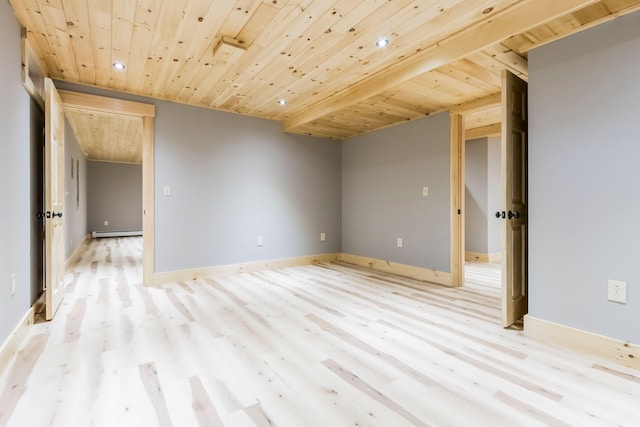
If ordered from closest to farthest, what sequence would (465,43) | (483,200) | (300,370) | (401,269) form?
(300,370), (465,43), (401,269), (483,200)

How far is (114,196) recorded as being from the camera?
31.2 feet

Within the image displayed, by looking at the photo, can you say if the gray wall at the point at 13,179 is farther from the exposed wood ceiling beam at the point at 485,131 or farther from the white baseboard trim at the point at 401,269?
the exposed wood ceiling beam at the point at 485,131

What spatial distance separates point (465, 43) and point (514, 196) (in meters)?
1.19

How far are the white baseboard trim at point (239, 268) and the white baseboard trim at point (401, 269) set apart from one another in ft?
1.34

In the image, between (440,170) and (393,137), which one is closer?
(440,170)

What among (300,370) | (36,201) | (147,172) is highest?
(147,172)

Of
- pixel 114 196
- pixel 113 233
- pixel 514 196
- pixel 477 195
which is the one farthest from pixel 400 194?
pixel 114 196

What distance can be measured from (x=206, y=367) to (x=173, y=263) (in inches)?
91.7

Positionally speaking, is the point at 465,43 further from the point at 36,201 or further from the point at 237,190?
the point at 36,201

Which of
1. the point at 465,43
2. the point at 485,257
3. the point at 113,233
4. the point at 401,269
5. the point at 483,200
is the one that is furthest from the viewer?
the point at 113,233

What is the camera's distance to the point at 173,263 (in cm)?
380

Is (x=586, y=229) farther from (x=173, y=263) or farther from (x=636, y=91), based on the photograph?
(x=173, y=263)

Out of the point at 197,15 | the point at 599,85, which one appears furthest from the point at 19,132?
the point at 599,85

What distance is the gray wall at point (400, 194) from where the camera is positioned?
380cm
